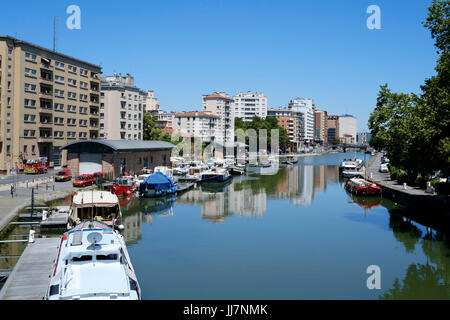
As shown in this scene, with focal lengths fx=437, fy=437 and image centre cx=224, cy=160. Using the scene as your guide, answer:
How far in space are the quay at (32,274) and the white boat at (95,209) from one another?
21.4ft

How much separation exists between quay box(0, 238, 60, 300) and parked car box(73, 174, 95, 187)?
26.2 m

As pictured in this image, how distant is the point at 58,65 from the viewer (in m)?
70.3

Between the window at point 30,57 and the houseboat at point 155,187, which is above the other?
the window at point 30,57

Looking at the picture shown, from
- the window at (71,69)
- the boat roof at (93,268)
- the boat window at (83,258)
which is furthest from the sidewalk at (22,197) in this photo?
the window at (71,69)

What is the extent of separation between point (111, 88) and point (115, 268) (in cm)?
7620

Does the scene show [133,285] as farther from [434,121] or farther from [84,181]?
[84,181]

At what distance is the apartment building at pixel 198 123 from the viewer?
14200 cm

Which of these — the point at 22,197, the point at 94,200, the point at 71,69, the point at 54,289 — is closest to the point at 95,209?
the point at 94,200

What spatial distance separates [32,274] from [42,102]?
5465cm

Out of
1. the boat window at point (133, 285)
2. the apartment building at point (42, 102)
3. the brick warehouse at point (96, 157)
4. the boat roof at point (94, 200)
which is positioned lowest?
the boat window at point (133, 285)

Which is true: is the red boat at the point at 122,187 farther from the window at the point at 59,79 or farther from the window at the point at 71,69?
the window at the point at 71,69

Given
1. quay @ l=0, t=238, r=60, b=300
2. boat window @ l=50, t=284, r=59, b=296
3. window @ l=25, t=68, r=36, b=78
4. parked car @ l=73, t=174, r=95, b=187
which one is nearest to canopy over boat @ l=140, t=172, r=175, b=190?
parked car @ l=73, t=174, r=95, b=187
